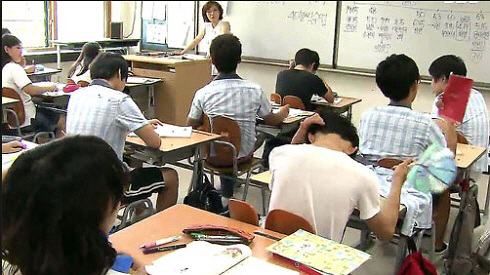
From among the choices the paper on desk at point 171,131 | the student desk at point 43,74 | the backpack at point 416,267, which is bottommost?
the backpack at point 416,267

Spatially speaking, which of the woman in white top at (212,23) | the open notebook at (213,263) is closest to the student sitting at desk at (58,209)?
the open notebook at (213,263)

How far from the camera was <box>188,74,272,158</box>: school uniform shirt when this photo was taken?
11.2 ft

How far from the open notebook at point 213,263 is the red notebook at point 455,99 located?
1717 mm

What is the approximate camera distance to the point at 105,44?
18.2 feet

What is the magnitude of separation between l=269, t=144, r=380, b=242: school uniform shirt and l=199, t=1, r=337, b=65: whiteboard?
3718mm

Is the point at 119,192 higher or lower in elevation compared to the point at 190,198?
higher

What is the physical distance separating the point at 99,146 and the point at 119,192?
3.9 inches

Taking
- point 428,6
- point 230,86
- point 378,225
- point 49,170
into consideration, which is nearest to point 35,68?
point 230,86

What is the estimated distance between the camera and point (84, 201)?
38.6 inches

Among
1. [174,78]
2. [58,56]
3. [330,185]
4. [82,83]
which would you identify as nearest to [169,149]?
[330,185]

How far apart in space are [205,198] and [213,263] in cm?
174

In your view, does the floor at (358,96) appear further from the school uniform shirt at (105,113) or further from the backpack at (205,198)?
the school uniform shirt at (105,113)

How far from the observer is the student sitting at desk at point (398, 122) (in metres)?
2.54

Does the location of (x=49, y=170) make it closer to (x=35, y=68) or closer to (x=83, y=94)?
(x=83, y=94)
